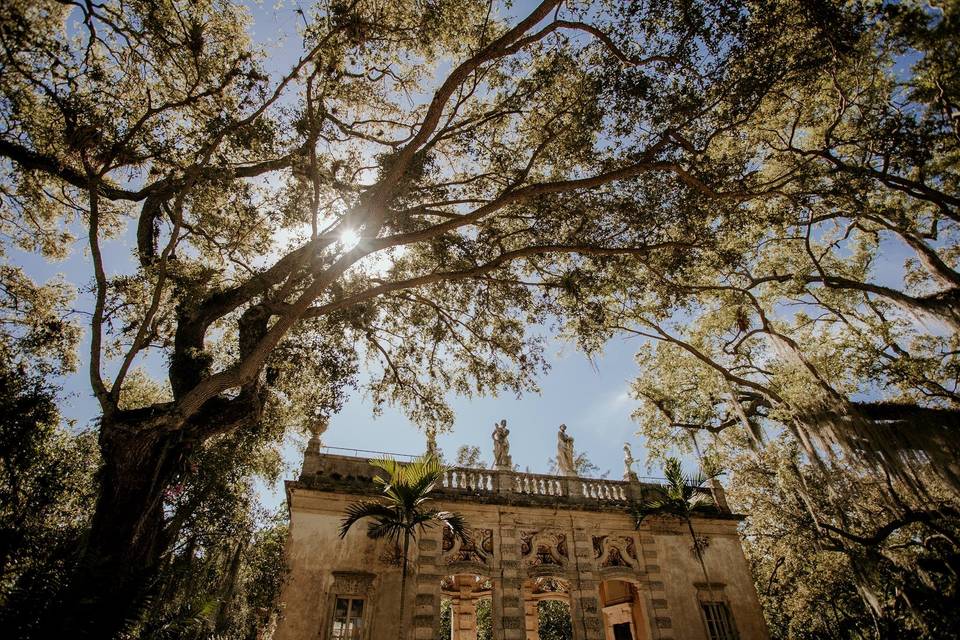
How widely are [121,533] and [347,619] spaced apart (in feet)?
23.0

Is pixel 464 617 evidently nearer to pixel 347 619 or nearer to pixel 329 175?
pixel 347 619

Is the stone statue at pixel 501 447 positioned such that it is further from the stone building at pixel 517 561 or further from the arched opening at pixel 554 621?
the arched opening at pixel 554 621

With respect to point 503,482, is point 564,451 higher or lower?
higher

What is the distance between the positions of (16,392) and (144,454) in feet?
23.0

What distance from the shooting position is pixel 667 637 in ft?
43.5

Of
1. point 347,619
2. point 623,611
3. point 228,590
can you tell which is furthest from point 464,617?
point 228,590

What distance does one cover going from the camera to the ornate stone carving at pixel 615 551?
14.0m

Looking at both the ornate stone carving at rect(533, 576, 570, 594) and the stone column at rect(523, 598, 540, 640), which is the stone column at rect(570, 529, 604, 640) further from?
the stone column at rect(523, 598, 540, 640)

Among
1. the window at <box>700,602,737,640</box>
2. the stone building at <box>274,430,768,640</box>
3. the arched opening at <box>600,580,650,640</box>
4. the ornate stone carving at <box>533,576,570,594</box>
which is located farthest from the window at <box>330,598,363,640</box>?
the window at <box>700,602,737,640</box>

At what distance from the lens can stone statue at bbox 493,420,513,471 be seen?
1470cm

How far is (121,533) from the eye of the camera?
618 cm

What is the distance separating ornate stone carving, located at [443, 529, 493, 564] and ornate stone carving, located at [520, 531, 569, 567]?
106 centimetres

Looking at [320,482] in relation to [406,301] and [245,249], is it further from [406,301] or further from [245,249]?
[245,249]

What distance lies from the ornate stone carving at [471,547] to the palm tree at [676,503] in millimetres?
4780
